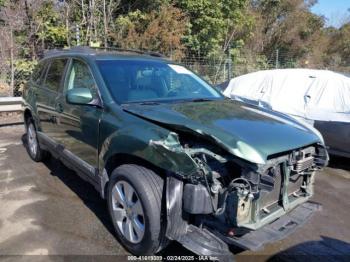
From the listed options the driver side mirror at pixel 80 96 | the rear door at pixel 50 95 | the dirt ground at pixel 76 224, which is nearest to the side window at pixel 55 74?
the rear door at pixel 50 95

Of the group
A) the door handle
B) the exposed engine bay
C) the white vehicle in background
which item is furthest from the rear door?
the white vehicle in background

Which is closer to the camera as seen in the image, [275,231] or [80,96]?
[275,231]

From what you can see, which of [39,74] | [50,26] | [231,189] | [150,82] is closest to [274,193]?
[231,189]

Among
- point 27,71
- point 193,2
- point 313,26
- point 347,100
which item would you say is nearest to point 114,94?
point 347,100

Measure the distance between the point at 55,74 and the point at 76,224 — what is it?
2.21m

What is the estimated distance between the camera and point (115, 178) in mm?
3512

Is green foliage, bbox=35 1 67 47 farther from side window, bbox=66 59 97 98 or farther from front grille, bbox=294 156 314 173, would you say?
front grille, bbox=294 156 314 173

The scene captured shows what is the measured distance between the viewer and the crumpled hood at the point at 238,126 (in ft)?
9.47

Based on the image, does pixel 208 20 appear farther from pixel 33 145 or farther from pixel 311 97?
pixel 33 145

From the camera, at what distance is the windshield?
4012 millimetres

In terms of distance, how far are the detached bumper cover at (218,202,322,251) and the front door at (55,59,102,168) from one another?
176cm

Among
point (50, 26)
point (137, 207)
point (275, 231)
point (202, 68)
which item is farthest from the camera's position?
point (202, 68)

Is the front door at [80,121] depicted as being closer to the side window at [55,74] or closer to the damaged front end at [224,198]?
the side window at [55,74]

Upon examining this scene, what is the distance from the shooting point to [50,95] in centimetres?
508
